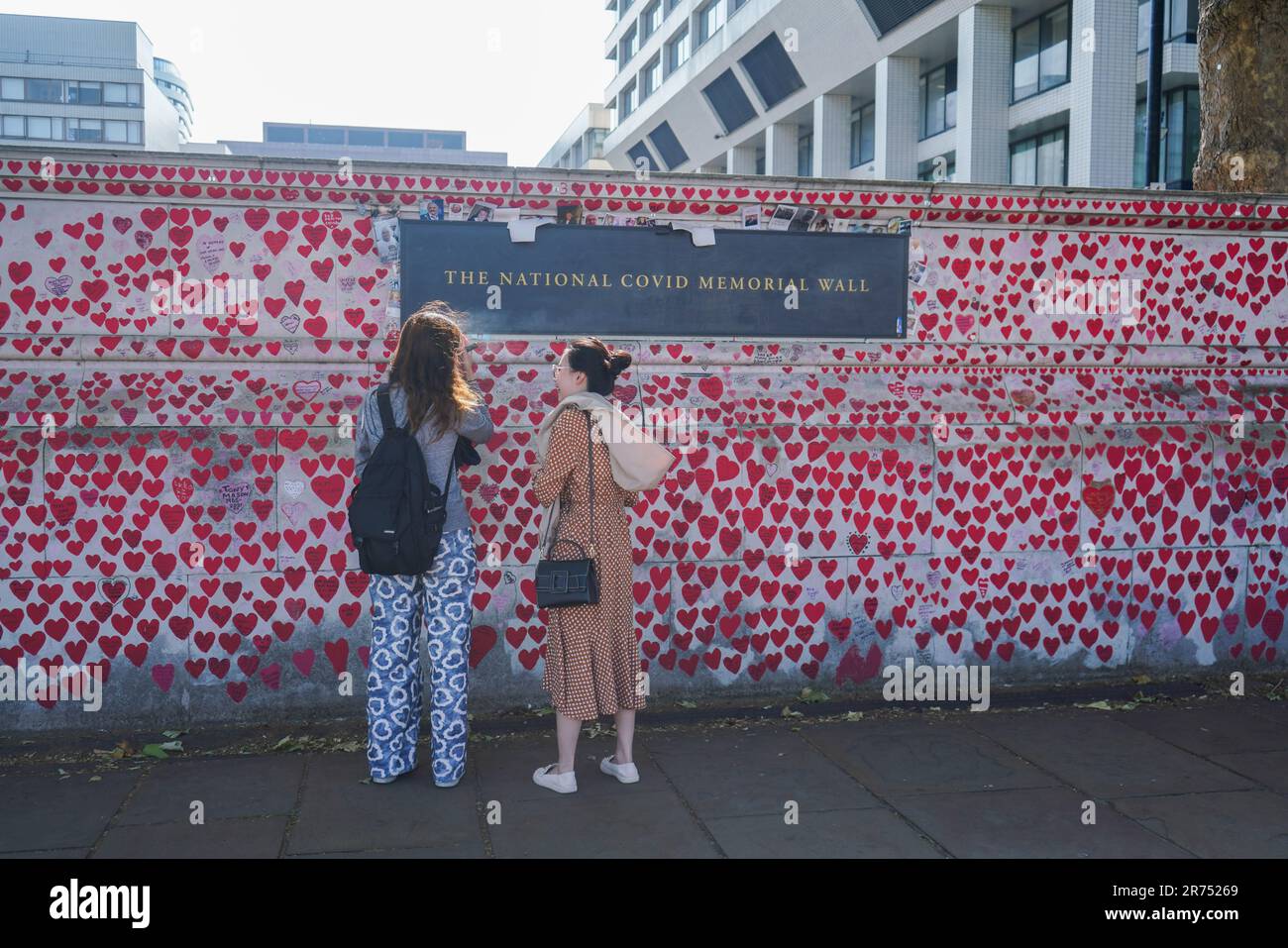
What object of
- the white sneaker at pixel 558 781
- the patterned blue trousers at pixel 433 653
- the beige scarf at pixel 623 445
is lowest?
the white sneaker at pixel 558 781

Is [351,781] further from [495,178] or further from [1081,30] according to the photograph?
[1081,30]

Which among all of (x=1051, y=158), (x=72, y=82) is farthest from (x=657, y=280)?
(x=72, y=82)

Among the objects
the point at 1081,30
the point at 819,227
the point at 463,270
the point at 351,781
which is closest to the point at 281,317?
the point at 463,270

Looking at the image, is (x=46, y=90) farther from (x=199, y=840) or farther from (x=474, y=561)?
(x=199, y=840)

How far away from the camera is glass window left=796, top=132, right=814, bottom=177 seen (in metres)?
33.9

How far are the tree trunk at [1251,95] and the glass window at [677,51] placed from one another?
34522mm

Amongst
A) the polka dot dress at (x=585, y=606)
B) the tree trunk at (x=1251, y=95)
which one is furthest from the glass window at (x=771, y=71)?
the polka dot dress at (x=585, y=606)

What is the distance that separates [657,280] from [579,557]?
2.06 meters

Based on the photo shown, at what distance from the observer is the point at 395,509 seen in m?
4.54

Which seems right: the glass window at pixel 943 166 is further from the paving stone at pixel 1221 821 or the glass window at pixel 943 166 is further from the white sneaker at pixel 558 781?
the white sneaker at pixel 558 781

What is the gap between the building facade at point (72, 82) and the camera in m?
72.5

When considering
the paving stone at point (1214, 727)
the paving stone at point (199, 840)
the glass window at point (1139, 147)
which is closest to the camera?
the paving stone at point (199, 840)

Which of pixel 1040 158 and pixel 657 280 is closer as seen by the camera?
pixel 657 280
